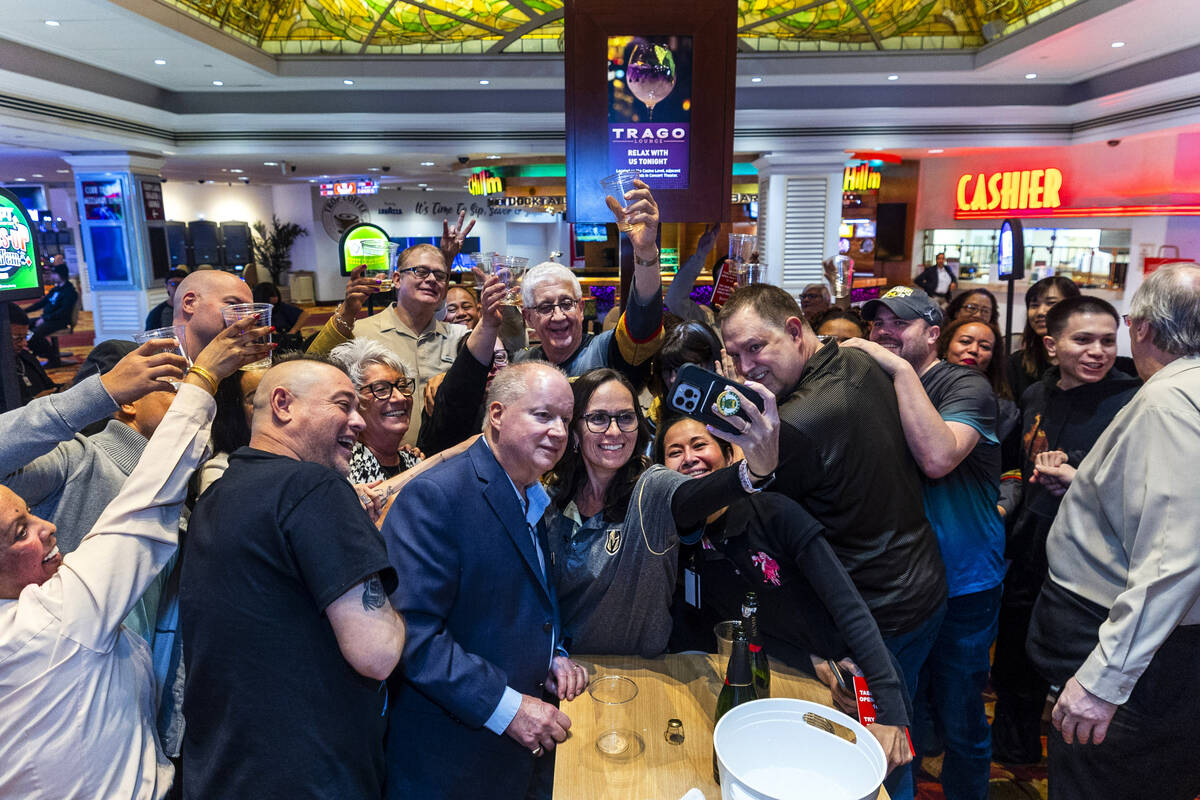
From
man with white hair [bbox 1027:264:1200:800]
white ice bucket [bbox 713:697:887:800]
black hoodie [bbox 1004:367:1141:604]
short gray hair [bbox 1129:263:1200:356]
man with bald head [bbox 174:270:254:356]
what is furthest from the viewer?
black hoodie [bbox 1004:367:1141:604]

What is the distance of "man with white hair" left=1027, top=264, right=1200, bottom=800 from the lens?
169cm

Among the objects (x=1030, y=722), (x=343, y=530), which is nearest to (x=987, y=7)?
(x=1030, y=722)

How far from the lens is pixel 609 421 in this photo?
2016mm

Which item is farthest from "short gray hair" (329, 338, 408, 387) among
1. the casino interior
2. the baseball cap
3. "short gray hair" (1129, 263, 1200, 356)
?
the casino interior

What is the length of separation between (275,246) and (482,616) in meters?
19.6

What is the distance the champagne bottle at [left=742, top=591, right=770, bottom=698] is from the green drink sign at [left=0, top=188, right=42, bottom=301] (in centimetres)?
290

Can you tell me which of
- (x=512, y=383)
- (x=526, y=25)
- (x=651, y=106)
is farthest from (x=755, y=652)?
(x=526, y=25)

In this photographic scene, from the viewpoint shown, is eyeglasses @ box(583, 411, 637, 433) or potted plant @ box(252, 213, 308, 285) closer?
eyeglasses @ box(583, 411, 637, 433)

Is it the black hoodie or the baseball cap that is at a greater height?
the baseball cap

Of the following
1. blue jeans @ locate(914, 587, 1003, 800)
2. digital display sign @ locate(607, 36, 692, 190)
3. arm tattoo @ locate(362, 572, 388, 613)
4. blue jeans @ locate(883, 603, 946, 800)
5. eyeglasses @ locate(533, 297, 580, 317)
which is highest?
digital display sign @ locate(607, 36, 692, 190)

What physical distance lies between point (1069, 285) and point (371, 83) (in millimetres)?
7764

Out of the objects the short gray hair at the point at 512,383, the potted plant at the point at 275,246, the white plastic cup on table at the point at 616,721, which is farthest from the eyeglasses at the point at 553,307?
the potted plant at the point at 275,246

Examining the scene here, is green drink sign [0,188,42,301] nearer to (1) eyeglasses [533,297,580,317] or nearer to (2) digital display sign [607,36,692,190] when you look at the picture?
(1) eyeglasses [533,297,580,317]

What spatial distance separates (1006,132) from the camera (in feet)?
30.8
